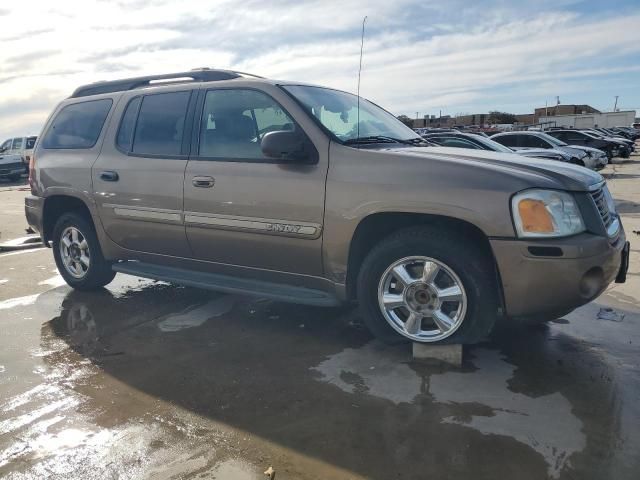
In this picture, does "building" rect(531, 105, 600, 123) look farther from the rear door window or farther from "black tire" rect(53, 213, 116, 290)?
"black tire" rect(53, 213, 116, 290)

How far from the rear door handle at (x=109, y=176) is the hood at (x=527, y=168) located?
2.44m

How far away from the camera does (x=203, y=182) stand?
417 centimetres

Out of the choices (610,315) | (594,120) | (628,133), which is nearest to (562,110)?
(594,120)

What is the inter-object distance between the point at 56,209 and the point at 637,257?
625 cm

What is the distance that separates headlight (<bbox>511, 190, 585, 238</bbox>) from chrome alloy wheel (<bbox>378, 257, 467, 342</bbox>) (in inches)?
20.4

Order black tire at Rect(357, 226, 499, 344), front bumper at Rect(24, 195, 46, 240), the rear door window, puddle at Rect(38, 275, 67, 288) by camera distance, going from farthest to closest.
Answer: the rear door window
puddle at Rect(38, 275, 67, 288)
front bumper at Rect(24, 195, 46, 240)
black tire at Rect(357, 226, 499, 344)

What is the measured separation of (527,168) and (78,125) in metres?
4.07

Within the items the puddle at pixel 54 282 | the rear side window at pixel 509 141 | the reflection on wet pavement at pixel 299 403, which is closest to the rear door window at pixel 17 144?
the rear side window at pixel 509 141

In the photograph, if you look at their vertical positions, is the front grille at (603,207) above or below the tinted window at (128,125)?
below

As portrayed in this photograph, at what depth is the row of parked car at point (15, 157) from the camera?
22781 mm

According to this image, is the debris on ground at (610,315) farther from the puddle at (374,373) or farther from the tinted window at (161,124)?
the tinted window at (161,124)

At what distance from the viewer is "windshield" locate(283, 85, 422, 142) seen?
3.97 meters

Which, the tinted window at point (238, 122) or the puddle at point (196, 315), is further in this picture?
the puddle at point (196, 315)

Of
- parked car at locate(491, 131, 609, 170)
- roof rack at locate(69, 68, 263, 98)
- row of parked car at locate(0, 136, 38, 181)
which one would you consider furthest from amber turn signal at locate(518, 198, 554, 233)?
row of parked car at locate(0, 136, 38, 181)
